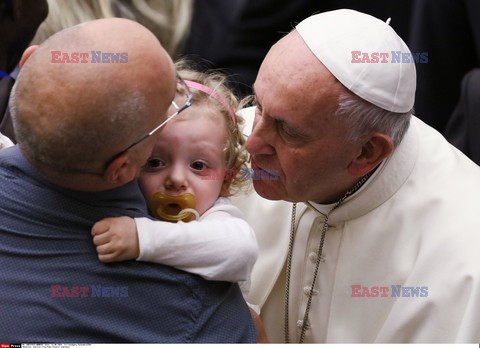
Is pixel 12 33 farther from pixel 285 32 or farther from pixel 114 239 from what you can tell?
pixel 285 32

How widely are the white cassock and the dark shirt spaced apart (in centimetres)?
81

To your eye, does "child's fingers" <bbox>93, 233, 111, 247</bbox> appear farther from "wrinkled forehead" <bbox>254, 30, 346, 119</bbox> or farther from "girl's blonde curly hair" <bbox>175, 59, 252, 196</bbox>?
"wrinkled forehead" <bbox>254, 30, 346, 119</bbox>

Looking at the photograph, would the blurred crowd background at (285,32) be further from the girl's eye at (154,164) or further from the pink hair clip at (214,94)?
the girl's eye at (154,164)

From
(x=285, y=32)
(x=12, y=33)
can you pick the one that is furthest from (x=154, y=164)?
(x=285, y=32)

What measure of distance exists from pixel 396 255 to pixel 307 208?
36 centimetres

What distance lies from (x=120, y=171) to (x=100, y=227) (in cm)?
15

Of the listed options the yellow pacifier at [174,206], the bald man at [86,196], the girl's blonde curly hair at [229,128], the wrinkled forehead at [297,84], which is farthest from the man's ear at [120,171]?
the wrinkled forehead at [297,84]

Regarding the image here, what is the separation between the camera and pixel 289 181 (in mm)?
2691

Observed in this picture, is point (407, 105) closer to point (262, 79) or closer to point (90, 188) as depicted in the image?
point (262, 79)

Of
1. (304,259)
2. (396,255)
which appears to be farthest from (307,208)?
(396,255)

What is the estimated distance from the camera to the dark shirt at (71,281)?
205cm

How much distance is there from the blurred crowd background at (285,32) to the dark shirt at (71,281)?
1.68 meters

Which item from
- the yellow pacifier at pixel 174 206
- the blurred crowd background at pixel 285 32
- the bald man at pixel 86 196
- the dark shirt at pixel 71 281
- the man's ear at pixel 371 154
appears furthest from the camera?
the blurred crowd background at pixel 285 32

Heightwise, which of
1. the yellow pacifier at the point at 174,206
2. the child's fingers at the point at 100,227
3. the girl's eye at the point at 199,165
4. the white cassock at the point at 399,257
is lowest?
the white cassock at the point at 399,257
